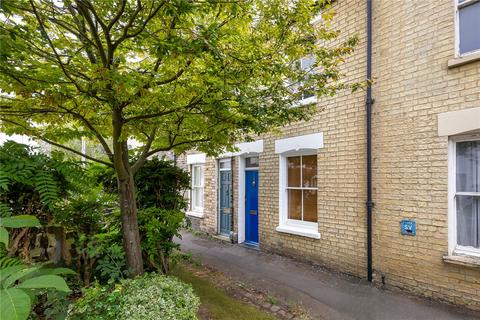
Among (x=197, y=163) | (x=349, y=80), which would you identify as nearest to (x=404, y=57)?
(x=349, y=80)

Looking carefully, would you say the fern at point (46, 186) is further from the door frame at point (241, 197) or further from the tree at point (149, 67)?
the door frame at point (241, 197)

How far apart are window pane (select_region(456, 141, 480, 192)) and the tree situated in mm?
2397

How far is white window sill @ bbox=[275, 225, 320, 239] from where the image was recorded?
249 inches

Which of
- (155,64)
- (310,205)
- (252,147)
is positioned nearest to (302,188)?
(310,205)

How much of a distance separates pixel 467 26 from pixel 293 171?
420cm

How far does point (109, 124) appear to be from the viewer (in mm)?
4355


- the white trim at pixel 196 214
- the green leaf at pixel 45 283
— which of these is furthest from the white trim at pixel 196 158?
the green leaf at pixel 45 283

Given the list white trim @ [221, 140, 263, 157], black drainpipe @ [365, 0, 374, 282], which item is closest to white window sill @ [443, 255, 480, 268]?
black drainpipe @ [365, 0, 374, 282]

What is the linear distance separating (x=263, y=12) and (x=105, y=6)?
6.19ft

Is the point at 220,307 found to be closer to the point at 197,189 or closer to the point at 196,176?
the point at 197,189

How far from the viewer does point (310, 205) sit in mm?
6707

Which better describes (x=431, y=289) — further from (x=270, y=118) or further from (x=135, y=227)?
(x=135, y=227)

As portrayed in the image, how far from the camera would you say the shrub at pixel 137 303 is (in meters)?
2.66

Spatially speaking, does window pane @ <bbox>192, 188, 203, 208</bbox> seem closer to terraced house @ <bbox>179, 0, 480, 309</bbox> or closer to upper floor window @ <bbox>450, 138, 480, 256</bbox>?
terraced house @ <bbox>179, 0, 480, 309</bbox>
